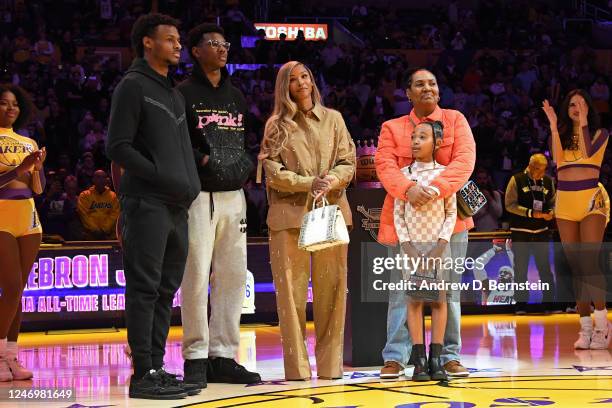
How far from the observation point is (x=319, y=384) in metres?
7.06

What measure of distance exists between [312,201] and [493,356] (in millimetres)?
2211

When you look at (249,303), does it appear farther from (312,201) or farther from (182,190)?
(182,190)

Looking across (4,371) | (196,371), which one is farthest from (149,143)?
(4,371)

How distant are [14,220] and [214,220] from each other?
1.70 metres

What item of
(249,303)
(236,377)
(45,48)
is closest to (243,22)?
(45,48)

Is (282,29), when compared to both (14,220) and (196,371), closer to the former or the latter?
(14,220)

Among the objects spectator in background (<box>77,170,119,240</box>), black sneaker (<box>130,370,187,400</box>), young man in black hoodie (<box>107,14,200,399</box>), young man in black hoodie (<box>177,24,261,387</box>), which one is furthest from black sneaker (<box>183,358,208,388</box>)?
spectator in background (<box>77,170,119,240</box>)

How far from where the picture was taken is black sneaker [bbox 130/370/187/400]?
637cm

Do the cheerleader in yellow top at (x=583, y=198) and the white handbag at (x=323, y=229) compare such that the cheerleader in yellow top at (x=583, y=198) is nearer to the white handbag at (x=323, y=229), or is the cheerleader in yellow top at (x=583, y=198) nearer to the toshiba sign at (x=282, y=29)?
the white handbag at (x=323, y=229)

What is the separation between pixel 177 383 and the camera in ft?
21.5

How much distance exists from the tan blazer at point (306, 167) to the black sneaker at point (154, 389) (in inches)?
57.5

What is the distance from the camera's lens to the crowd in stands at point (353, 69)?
52.1ft

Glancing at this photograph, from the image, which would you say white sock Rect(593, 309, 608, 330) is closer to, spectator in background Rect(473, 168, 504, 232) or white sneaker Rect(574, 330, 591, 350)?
white sneaker Rect(574, 330, 591, 350)

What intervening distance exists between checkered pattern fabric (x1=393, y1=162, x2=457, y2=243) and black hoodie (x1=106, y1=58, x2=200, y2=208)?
59.0 inches
